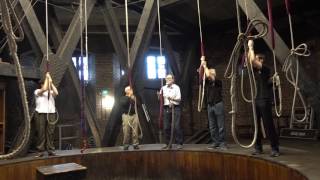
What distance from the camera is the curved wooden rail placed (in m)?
4.04

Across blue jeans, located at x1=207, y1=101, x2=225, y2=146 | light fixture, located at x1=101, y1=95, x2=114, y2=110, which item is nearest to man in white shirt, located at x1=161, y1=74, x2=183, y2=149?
blue jeans, located at x1=207, y1=101, x2=225, y2=146

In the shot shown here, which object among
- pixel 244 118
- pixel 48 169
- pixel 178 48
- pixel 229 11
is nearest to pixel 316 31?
pixel 229 11

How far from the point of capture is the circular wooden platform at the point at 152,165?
4.06m

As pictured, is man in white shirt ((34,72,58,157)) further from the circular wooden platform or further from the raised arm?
the raised arm

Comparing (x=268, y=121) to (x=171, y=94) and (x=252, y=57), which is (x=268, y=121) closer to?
(x=252, y=57)

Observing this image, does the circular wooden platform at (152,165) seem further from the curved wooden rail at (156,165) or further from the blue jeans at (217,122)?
the blue jeans at (217,122)

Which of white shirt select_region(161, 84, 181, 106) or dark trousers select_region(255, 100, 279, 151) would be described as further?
white shirt select_region(161, 84, 181, 106)

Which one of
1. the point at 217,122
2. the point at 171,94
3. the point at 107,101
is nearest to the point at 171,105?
the point at 171,94

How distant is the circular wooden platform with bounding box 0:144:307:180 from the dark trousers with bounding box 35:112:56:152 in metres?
0.34

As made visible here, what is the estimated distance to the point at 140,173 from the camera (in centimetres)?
509

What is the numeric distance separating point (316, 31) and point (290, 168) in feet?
17.6

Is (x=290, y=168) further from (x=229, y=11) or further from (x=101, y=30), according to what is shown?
(x=101, y=30)

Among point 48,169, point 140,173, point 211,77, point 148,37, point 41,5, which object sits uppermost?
point 41,5

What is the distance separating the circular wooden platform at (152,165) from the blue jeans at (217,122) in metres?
0.32
